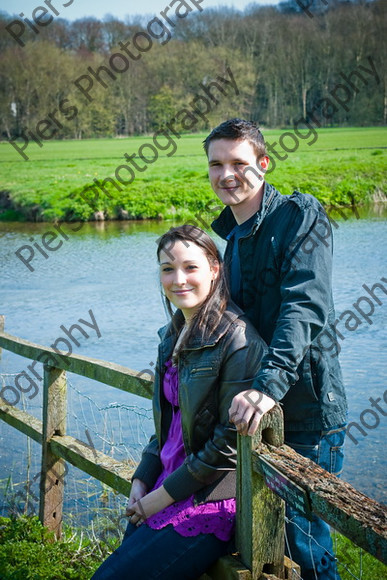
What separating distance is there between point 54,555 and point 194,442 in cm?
216

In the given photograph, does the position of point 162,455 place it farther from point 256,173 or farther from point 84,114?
point 84,114

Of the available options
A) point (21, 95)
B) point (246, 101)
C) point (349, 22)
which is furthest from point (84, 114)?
point (349, 22)

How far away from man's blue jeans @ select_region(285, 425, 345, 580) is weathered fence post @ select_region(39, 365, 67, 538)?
216cm

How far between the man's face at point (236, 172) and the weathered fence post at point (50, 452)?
208 cm

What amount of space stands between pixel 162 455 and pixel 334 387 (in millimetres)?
706

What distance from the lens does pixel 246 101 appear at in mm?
61094

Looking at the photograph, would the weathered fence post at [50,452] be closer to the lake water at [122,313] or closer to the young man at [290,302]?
the lake water at [122,313]

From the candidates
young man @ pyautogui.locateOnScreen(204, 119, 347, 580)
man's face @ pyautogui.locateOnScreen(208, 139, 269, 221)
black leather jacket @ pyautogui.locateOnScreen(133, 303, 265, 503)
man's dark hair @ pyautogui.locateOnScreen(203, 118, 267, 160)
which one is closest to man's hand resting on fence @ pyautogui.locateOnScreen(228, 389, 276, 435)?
young man @ pyautogui.locateOnScreen(204, 119, 347, 580)

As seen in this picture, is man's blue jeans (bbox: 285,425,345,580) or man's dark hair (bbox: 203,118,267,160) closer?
man's blue jeans (bbox: 285,425,345,580)

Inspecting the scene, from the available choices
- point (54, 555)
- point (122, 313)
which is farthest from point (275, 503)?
point (122, 313)

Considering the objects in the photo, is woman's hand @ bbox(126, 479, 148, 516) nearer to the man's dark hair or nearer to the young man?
the young man

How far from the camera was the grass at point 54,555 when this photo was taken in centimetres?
393

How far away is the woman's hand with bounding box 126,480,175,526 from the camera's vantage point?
2506 mm

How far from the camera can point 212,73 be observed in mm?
61875
